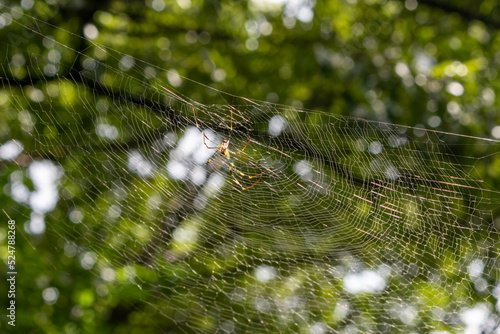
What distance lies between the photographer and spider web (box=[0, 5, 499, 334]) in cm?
291

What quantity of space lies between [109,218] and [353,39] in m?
2.81

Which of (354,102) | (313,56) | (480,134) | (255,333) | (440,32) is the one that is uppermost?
(440,32)

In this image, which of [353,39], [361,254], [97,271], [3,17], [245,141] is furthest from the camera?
[353,39]

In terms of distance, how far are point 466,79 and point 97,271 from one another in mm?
3349

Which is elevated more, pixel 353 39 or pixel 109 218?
pixel 353 39

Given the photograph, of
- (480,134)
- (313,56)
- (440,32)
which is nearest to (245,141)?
(313,56)

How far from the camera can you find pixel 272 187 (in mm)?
3205

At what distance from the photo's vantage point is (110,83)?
13.5ft

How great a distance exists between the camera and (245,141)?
2.70 meters

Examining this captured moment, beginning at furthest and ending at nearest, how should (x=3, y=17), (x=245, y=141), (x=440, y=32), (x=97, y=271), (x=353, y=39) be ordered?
(x=440, y=32) < (x=353, y=39) < (x=97, y=271) < (x=3, y=17) < (x=245, y=141)

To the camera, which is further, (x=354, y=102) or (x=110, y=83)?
(x=110, y=83)

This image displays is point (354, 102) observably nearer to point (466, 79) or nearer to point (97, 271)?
point (466, 79)

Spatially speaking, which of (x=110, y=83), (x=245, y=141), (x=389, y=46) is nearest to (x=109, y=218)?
(x=110, y=83)

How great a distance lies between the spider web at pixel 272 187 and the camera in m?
2.91
